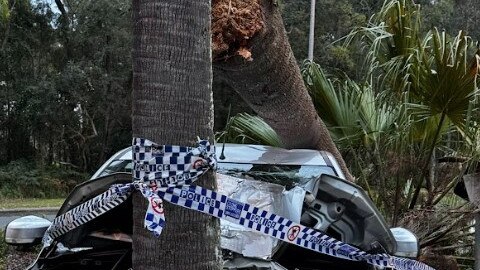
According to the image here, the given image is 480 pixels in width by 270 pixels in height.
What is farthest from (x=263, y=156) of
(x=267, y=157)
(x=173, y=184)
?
(x=173, y=184)

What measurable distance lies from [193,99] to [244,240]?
126 cm

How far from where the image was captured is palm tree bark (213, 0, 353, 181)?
4.85 m

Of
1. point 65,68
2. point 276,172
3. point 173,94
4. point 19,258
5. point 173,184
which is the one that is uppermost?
point 65,68

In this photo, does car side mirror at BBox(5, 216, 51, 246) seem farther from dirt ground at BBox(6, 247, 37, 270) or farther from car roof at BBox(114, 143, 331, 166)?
dirt ground at BBox(6, 247, 37, 270)

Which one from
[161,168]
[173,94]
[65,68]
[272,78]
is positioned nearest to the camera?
[173,94]

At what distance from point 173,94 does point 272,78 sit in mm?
2809

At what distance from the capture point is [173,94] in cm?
258

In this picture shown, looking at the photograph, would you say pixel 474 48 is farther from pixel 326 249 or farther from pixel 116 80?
pixel 116 80

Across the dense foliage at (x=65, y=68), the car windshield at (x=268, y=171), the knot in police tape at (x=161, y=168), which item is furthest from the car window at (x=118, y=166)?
the dense foliage at (x=65, y=68)

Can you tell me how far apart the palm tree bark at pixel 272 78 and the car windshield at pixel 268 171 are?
0.86 m

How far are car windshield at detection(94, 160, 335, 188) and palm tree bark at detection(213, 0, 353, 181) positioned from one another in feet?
2.81

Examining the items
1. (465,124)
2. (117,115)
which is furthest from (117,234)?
(117,115)

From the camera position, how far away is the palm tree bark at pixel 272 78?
4.85 metres

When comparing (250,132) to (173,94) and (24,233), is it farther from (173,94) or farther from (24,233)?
(173,94)
